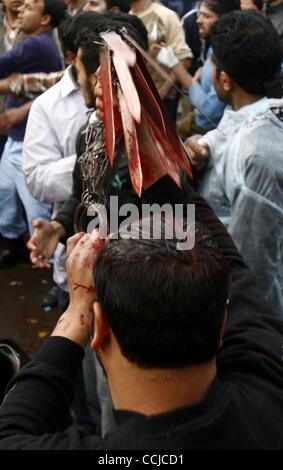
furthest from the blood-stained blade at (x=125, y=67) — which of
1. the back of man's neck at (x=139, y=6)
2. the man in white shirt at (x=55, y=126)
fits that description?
the back of man's neck at (x=139, y=6)

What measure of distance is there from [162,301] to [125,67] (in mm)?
634

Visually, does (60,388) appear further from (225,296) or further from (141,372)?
(225,296)

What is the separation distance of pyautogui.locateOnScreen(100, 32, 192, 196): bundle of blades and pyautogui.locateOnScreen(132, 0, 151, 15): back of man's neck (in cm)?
407

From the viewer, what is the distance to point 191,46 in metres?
5.96

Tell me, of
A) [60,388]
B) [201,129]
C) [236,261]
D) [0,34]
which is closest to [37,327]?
[201,129]

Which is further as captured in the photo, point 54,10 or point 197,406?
point 54,10

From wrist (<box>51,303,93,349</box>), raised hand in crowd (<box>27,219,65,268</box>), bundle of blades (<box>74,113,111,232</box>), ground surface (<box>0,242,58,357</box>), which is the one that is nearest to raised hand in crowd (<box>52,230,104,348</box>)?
wrist (<box>51,303,93,349</box>)

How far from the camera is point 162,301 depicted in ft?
4.03

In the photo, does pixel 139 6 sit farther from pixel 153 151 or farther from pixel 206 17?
pixel 153 151

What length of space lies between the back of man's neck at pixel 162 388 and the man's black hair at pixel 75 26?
2088 mm

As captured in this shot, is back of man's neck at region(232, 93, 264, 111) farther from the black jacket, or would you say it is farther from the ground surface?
the ground surface

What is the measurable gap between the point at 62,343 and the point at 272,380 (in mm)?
475

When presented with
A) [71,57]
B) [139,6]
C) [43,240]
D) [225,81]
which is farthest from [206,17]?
[43,240]

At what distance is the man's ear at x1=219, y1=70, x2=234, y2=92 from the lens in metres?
2.66
